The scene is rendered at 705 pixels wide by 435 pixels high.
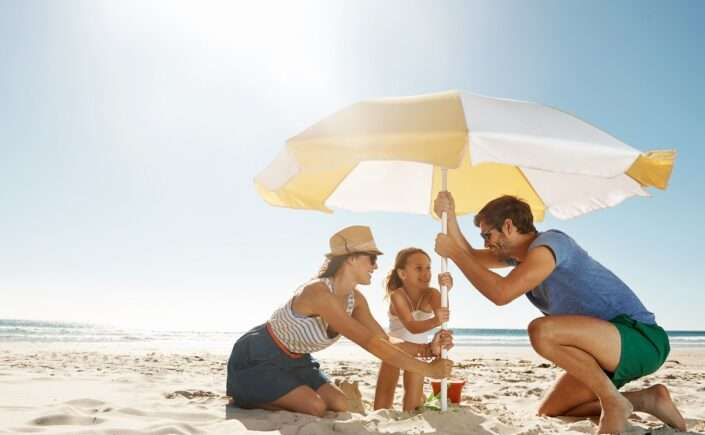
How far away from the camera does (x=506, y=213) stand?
3.66 metres

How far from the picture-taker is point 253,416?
12.6ft

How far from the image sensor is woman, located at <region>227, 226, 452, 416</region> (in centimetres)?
381

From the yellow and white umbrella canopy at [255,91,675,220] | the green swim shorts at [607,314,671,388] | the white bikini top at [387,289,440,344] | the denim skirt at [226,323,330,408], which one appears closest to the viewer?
the yellow and white umbrella canopy at [255,91,675,220]

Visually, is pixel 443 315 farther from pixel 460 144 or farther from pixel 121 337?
pixel 121 337

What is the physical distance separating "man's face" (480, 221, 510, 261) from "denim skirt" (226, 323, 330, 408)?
1608 millimetres

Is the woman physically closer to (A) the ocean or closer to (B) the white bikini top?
(B) the white bikini top

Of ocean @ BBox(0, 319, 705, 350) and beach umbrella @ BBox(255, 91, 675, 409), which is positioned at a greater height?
beach umbrella @ BBox(255, 91, 675, 409)

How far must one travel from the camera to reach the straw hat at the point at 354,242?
3.81 metres

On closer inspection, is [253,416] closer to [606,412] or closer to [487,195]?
[606,412]

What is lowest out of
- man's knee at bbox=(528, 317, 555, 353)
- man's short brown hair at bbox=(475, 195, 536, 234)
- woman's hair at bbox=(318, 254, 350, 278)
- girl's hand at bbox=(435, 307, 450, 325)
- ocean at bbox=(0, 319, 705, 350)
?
ocean at bbox=(0, 319, 705, 350)

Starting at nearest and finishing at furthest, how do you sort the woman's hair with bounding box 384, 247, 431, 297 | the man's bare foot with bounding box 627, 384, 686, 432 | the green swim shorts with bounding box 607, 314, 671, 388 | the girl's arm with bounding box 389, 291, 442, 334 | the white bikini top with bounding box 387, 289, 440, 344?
the green swim shorts with bounding box 607, 314, 671, 388
the man's bare foot with bounding box 627, 384, 686, 432
the girl's arm with bounding box 389, 291, 442, 334
the white bikini top with bounding box 387, 289, 440, 344
the woman's hair with bounding box 384, 247, 431, 297

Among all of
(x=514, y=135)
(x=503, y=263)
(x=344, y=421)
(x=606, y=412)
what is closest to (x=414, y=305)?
(x=503, y=263)

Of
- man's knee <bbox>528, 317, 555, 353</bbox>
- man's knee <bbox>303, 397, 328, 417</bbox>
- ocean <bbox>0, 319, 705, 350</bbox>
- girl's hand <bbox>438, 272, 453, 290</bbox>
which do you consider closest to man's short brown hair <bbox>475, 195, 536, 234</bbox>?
girl's hand <bbox>438, 272, 453, 290</bbox>

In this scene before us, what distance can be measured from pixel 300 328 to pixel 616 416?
2046 mm
